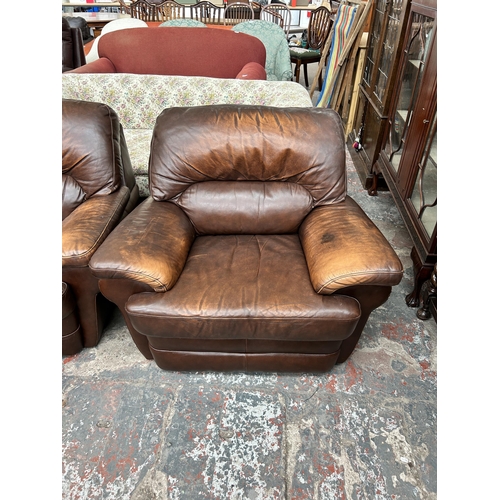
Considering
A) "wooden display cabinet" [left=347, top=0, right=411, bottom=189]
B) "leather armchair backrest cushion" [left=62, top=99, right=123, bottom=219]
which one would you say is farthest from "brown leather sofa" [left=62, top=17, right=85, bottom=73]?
"wooden display cabinet" [left=347, top=0, right=411, bottom=189]

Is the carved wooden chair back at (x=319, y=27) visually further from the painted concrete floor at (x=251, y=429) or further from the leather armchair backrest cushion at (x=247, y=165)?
the painted concrete floor at (x=251, y=429)

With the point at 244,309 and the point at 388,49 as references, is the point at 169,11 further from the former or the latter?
the point at 244,309

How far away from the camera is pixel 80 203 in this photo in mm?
1671

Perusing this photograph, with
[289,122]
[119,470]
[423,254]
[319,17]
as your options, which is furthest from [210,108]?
[319,17]

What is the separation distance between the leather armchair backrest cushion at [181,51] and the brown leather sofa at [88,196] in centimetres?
179

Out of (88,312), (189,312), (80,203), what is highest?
(80,203)

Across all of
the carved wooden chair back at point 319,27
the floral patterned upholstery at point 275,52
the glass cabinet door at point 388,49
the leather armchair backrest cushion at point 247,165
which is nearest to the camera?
the leather armchair backrest cushion at point 247,165

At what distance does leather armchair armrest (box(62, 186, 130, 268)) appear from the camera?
1.35m

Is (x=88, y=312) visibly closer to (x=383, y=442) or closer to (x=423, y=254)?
(x=383, y=442)

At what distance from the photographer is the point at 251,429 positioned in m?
1.32

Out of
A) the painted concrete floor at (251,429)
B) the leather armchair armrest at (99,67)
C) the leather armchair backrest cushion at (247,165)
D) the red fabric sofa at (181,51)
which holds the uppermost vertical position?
the red fabric sofa at (181,51)

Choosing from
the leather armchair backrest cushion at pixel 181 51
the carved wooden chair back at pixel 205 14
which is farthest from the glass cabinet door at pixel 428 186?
the carved wooden chair back at pixel 205 14

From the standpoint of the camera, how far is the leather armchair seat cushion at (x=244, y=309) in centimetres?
122

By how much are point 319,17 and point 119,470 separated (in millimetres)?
5682
